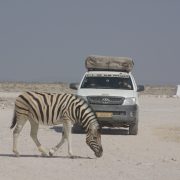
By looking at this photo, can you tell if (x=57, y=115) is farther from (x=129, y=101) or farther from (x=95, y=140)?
(x=129, y=101)

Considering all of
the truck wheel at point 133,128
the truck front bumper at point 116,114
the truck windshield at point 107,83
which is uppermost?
the truck windshield at point 107,83

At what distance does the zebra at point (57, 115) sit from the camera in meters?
15.1

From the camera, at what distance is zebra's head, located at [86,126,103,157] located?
48.8 ft

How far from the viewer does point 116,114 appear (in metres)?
21.1

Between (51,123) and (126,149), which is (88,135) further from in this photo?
(126,149)

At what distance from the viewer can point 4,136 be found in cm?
1981

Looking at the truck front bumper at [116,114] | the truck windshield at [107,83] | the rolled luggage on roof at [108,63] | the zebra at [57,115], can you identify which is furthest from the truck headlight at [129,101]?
the zebra at [57,115]

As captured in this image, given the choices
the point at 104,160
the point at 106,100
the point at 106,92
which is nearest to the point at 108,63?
the point at 106,92

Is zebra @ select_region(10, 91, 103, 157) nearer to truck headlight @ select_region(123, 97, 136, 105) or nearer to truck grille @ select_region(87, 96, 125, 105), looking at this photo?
truck grille @ select_region(87, 96, 125, 105)

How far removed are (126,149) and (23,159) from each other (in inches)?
138

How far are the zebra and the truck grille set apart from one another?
18.6 feet

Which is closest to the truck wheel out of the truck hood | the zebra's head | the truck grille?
the truck grille

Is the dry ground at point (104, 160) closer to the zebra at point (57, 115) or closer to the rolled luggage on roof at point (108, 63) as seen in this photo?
the zebra at point (57, 115)

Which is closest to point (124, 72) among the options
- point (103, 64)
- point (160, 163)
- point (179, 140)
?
point (103, 64)
